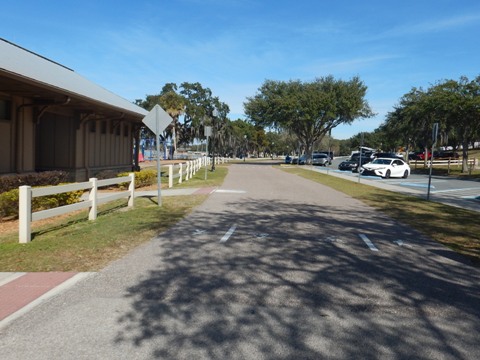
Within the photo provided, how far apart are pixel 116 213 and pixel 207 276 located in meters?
6.25

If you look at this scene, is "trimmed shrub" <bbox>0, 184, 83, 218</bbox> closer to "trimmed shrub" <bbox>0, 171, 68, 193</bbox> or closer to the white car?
"trimmed shrub" <bbox>0, 171, 68, 193</bbox>

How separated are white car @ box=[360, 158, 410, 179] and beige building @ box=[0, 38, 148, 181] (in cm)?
1807

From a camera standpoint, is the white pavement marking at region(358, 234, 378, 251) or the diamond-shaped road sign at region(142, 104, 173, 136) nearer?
the white pavement marking at region(358, 234, 378, 251)

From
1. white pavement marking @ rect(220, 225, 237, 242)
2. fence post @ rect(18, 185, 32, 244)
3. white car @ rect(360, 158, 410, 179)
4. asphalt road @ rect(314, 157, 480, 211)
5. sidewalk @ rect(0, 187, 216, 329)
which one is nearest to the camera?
sidewalk @ rect(0, 187, 216, 329)

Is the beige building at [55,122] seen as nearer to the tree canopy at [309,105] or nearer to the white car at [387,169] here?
the white car at [387,169]

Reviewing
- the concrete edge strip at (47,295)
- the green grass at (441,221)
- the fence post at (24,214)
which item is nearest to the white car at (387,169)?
the green grass at (441,221)

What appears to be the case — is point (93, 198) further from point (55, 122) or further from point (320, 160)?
point (320, 160)

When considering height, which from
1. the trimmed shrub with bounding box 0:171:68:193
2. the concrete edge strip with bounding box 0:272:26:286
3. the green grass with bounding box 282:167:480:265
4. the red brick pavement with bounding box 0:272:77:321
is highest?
the trimmed shrub with bounding box 0:171:68:193

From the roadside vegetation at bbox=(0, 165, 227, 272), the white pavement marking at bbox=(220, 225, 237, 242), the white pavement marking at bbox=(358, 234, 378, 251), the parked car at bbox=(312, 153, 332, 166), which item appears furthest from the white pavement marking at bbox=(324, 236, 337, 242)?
the parked car at bbox=(312, 153, 332, 166)

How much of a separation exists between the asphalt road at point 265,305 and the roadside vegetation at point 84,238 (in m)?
0.48

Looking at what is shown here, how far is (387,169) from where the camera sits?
33.2 meters

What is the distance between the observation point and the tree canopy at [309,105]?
5403 centimetres

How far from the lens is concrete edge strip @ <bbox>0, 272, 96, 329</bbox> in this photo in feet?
13.8

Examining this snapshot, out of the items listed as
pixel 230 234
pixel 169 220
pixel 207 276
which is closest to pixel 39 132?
pixel 169 220
